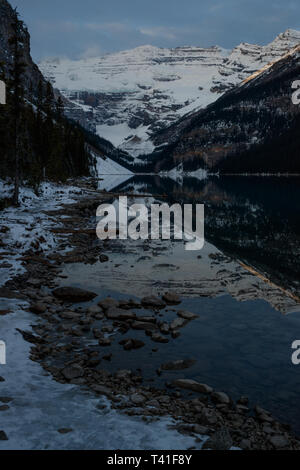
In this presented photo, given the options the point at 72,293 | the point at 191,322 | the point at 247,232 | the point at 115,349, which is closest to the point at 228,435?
the point at 115,349

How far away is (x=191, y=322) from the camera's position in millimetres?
14789

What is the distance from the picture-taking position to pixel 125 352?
12.0m

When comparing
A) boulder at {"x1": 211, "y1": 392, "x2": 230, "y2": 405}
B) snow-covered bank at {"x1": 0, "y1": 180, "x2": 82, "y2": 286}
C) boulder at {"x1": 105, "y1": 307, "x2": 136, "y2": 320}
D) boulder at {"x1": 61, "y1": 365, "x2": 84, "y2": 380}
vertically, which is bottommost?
boulder at {"x1": 211, "y1": 392, "x2": 230, "y2": 405}

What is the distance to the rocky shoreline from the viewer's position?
26.8ft

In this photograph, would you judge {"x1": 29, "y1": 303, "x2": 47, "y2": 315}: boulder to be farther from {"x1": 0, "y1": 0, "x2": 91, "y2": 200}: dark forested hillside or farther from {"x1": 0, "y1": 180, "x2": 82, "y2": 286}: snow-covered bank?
{"x1": 0, "y1": 0, "x2": 91, "y2": 200}: dark forested hillside

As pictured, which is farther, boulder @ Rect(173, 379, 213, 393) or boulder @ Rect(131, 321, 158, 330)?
boulder @ Rect(131, 321, 158, 330)

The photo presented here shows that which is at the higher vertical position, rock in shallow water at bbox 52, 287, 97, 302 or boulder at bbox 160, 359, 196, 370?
rock in shallow water at bbox 52, 287, 97, 302

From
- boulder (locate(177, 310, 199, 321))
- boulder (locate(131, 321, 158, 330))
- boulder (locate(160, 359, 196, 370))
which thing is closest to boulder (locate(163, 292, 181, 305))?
boulder (locate(177, 310, 199, 321))

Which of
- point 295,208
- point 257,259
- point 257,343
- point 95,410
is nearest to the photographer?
point 95,410

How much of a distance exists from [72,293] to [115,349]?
18.5ft

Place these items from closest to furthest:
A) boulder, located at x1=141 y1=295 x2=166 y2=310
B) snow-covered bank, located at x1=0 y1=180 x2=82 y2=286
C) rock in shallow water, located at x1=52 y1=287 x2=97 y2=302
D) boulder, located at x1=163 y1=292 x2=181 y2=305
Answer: boulder, located at x1=141 y1=295 x2=166 y2=310 < rock in shallow water, located at x1=52 y1=287 x2=97 y2=302 < boulder, located at x1=163 y1=292 x2=181 y2=305 < snow-covered bank, located at x1=0 y1=180 x2=82 y2=286

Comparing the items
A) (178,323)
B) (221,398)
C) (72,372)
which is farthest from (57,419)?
(178,323)

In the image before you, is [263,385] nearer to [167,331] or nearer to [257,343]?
[257,343]

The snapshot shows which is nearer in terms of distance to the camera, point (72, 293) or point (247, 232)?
point (72, 293)
